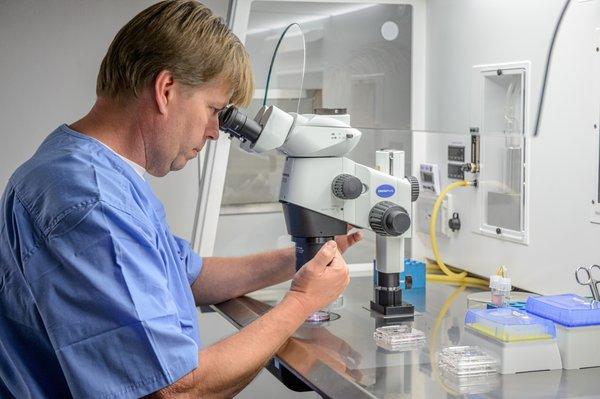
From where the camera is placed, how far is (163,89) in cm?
141

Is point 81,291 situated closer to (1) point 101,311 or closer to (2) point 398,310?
(1) point 101,311

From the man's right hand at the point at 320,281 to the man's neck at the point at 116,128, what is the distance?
1.45 feet

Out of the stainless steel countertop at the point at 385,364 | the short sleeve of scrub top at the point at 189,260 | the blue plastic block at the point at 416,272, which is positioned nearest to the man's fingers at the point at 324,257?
the stainless steel countertop at the point at 385,364

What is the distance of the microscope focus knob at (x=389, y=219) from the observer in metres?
1.87

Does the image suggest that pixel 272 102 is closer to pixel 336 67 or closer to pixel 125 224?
pixel 336 67

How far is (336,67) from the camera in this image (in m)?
2.68

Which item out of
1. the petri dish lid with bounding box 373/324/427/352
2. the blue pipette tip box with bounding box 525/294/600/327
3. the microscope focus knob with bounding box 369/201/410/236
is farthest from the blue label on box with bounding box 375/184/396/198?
the blue pipette tip box with bounding box 525/294/600/327

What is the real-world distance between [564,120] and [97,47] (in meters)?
1.69

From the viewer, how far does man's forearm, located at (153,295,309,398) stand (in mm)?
1343

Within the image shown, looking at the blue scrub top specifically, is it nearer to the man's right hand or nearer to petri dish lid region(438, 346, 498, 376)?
the man's right hand

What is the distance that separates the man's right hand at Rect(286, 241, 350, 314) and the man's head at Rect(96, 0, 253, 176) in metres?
0.36

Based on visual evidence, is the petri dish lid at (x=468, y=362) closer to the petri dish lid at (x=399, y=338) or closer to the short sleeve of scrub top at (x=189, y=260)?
the petri dish lid at (x=399, y=338)

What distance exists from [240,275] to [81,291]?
94 cm

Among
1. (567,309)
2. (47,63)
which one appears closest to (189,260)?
(567,309)
